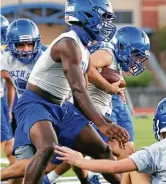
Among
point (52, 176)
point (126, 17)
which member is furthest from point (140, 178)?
point (126, 17)

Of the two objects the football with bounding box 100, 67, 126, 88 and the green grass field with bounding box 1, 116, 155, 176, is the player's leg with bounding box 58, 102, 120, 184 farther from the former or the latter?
the green grass field with bounding box 1, 116, 155, 176

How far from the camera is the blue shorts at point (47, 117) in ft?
21.2

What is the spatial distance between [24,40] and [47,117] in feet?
7.05

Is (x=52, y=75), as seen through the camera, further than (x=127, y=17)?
No

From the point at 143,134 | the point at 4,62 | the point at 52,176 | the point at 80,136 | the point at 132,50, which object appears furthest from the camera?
the point at 143,134

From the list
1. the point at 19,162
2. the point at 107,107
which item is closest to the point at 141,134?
the point at 107,107

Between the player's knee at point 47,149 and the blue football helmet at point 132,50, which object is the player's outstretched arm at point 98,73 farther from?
the player's knee at point 47,149

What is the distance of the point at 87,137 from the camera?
22.0 feet

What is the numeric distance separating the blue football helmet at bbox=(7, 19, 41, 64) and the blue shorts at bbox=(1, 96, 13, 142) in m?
1.71

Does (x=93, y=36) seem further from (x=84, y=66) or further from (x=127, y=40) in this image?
(x=127, y=40)

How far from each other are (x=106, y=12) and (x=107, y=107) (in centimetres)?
152

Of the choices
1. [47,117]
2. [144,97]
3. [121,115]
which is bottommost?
[144,97]

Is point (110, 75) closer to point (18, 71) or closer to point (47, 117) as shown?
point (47, 117)

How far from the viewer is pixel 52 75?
6.54 metres
